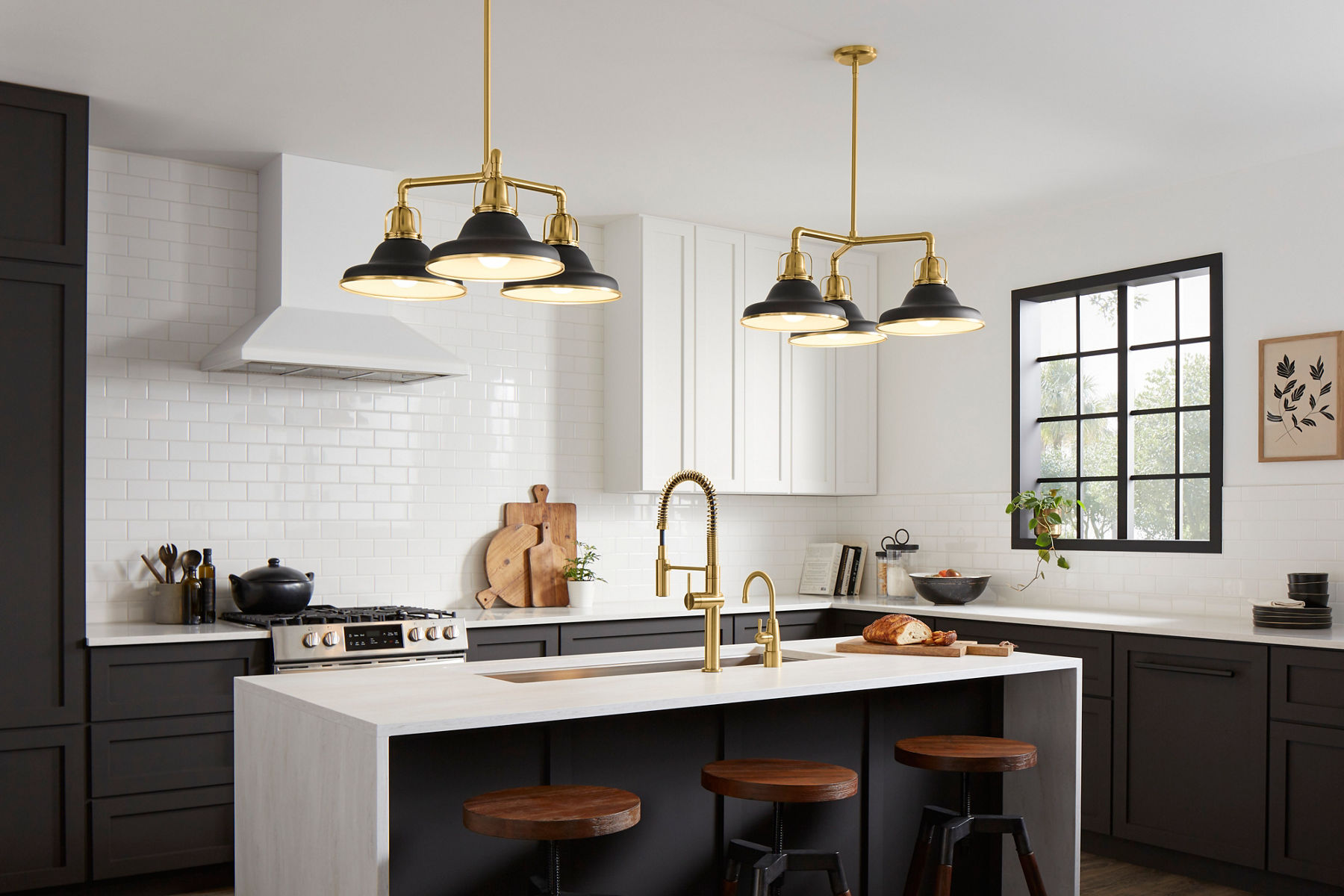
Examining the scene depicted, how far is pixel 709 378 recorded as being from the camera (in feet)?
19.9

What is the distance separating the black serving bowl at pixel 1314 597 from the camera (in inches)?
176

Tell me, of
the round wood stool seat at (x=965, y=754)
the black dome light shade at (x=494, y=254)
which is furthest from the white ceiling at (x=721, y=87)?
the round wood stool seat at (x=965, y=754)

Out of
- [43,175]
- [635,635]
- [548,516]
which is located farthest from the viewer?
[548,516]

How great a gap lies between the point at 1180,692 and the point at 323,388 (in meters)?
3.90

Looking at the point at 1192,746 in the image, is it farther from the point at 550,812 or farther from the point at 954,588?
the point at 550,812

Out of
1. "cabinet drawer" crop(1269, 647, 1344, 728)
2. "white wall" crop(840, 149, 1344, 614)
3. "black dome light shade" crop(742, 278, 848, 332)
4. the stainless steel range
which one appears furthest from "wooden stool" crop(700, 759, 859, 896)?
"white wall" crop(840, 149, 1344, 614)

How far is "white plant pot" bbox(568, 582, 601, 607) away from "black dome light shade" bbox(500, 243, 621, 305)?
278 centimetres

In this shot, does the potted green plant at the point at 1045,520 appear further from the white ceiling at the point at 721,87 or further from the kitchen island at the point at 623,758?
the kitchen island at the point at 623,758

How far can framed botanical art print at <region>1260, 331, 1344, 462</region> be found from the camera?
4688mm

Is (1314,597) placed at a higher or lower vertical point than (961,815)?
higher

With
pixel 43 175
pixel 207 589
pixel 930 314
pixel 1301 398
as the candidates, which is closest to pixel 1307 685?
pixel 1301 398

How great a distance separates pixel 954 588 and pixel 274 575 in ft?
10.6

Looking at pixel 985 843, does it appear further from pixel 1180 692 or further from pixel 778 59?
pixel 778 59

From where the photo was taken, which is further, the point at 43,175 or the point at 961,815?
the point at 43,175
